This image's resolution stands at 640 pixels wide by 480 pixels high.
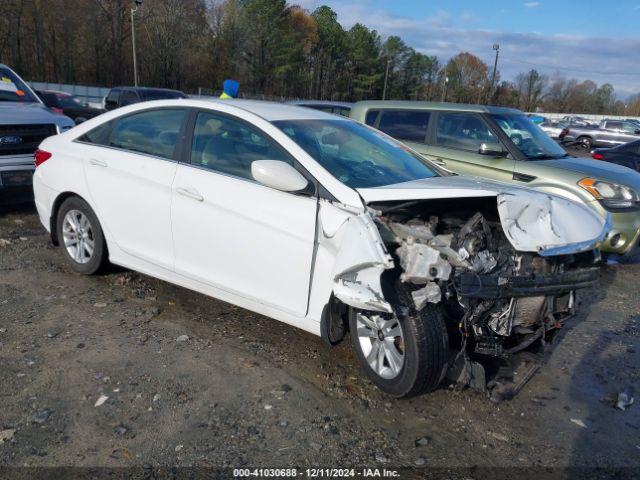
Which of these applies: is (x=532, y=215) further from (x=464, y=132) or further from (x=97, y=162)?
(x=464, y=132)

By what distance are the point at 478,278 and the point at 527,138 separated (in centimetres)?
478

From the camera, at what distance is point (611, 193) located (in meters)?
6.06

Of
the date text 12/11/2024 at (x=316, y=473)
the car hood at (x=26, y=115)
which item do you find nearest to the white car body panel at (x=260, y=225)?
the date text 12/11/2024 at (x=316, y=473)

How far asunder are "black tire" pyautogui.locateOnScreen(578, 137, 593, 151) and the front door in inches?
1082

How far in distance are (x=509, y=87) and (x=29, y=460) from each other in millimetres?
96288

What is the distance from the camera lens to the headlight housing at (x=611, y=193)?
6.00 m

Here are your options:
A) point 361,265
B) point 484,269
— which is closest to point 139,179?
point 361,265

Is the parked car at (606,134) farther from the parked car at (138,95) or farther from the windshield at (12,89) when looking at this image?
the windshield at (12,89)

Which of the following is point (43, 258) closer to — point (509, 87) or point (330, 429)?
point (330, 429)

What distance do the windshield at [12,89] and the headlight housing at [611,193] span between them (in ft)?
27.2

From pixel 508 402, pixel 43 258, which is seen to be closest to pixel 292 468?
pixel 508 402

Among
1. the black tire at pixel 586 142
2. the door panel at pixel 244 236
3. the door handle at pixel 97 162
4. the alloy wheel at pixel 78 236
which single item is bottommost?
the black tire at pixel 586 142

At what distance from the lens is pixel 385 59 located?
284ft

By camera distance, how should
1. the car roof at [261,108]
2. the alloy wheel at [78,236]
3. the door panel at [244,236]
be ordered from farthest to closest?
the alloy wheel at [78,236], the car roof at [261,108], the door panel at [244,236]
